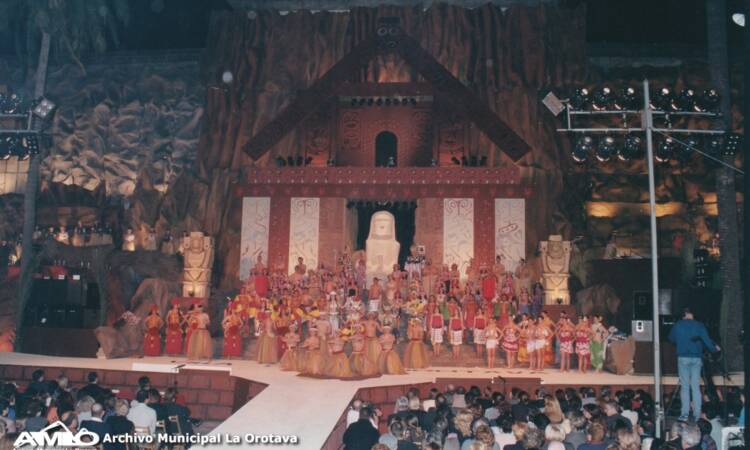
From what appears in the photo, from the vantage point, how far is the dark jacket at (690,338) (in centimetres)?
990

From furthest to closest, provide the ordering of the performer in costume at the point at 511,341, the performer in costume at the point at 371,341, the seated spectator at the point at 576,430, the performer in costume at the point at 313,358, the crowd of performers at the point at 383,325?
the performer in costume at the point at 511,341
the crowd of performers at the point at 383,325
the performer in costume at the point at 371,341
the performer in costume at the point at 313,358
the seated spectator at the point at 576,430

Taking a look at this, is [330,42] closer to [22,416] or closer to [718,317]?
[718,317]

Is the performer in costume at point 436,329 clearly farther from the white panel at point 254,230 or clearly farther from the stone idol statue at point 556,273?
the white panel at point 254,230

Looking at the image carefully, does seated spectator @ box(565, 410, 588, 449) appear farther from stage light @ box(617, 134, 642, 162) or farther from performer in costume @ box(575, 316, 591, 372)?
stage light @ box(617, 134, 642, 162)

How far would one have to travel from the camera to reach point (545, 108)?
72.3 ft

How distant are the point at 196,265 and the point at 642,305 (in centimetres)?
1217

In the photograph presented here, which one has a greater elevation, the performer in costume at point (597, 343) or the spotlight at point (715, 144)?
the spotlight at point (715, 144)

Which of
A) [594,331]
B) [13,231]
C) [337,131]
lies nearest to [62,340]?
[13,231]

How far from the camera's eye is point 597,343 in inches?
593

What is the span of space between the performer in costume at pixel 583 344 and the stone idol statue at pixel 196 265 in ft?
34.8

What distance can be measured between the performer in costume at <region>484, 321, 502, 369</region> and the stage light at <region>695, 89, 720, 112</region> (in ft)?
23.4

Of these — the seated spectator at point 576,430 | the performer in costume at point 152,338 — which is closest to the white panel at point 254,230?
the performer in costume at point 152,338

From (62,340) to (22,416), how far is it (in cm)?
934

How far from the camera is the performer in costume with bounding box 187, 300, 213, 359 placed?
608 inches
